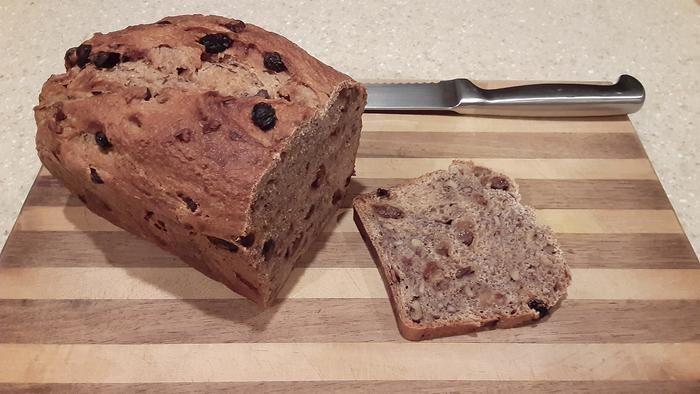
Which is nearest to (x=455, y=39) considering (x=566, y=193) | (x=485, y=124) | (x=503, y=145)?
(x=485, y=124)

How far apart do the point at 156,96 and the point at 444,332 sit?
105 cm

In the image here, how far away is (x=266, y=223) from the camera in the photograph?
1565 millimetres

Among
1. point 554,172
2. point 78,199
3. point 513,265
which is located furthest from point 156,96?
point 554,172

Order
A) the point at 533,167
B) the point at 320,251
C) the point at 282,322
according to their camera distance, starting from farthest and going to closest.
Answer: the point at 533,167, the point at 320,251, the point at 282,322

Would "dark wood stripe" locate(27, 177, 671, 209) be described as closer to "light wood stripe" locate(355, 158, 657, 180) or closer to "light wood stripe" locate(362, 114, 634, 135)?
"light wood stripe" locate(355, 158, 657, 180)

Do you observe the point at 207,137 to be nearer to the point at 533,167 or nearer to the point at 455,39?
the point at 533,167

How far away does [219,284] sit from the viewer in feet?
5.94

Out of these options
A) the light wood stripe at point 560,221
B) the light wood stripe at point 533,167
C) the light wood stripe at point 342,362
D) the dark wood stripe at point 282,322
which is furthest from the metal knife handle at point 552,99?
the light wood stripe at point 342,362

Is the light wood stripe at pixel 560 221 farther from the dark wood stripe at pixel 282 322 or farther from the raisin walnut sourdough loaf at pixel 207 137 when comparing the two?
the dark wood stripe at pixel 282 322

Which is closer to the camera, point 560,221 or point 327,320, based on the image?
point 327,320

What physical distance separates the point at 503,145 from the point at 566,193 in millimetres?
300

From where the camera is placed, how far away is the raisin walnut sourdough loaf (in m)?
1.48

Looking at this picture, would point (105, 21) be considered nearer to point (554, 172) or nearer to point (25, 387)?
point (25, 387)

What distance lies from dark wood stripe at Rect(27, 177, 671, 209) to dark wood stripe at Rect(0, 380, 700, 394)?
2.13 ft
